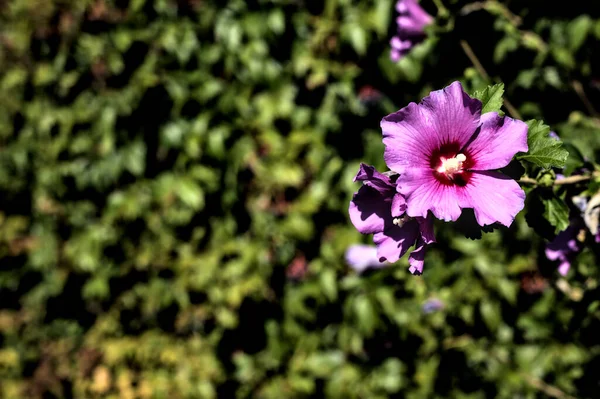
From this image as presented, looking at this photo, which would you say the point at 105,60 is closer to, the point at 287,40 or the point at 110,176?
the point at 110,176

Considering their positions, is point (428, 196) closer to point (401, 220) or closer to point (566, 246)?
point (401, 220)

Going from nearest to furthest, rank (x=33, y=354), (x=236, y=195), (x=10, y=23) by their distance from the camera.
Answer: (x=236, y=195) < (x=10, y=23) < (x=33, y=354)

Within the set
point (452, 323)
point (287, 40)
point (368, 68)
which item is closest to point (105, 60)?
point (287, 40)

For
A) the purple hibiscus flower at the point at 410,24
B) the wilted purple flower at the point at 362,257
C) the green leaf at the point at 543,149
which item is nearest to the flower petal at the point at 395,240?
the green leaf at the point at 543,149

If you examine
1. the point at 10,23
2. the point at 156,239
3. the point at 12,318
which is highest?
the point at 10,23

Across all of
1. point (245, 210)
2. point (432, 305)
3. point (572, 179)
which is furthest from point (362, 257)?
point (572, 179)

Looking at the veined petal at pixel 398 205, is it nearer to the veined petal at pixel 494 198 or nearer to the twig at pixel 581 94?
the veined petal at pixel 494 198
